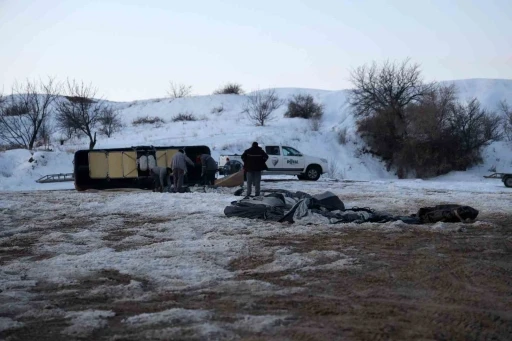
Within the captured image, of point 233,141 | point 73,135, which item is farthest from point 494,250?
point 73,135

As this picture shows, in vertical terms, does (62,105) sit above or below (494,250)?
above

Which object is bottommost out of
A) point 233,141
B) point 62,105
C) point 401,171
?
point 401,171

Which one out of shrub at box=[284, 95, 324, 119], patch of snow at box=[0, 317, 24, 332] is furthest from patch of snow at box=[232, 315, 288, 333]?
shrub at box=[284, 95, 324, 119]

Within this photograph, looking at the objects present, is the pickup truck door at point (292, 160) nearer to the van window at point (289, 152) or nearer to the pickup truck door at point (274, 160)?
the van window at point (289, 152)

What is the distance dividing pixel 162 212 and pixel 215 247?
510cm

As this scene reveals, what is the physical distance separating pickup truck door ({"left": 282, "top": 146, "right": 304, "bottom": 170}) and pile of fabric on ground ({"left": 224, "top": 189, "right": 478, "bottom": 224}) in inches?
592

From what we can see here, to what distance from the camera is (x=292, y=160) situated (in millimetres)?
28453

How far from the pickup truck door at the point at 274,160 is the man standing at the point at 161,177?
9.13m

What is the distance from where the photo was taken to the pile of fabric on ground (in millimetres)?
11211

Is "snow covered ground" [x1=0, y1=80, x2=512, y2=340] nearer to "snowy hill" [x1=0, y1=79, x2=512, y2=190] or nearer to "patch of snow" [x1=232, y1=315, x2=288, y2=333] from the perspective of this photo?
"patch of snow" [x1=232, y1=315, x2=288, y2=333]

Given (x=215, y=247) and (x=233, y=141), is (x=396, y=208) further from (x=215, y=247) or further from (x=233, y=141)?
(x=233, y=141)

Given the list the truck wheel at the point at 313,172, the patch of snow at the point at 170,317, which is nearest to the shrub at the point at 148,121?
the truck wheel at the point at 313,172

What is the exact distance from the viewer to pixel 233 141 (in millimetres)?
38312

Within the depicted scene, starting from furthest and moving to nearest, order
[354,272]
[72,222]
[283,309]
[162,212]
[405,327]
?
[162,212], [72,222], [354,272], [283,309], [405,327]
